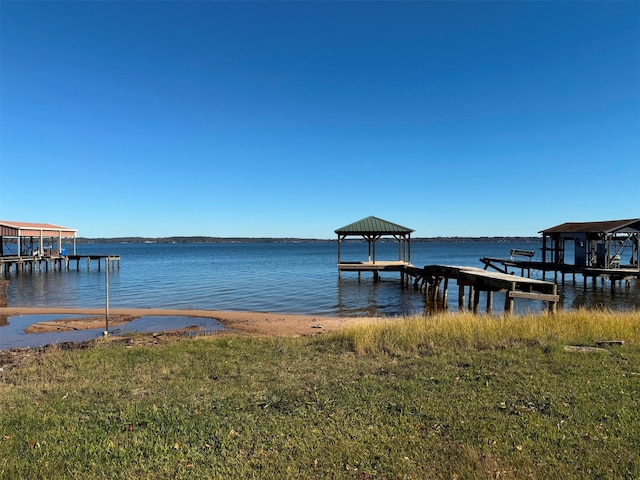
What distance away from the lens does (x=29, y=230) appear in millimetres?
43312

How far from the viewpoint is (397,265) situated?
33000 millimetres

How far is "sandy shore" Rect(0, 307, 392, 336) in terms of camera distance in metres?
14.9

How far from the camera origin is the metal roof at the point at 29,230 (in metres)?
40.0

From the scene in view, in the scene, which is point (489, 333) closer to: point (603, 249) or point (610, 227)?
point (610, 227)

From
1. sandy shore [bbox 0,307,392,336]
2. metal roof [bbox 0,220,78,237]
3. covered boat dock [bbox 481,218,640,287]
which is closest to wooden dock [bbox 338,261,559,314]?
sandy shore [bbox 0,307,392,336]

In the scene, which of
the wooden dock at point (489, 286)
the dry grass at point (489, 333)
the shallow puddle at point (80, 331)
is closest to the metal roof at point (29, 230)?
the shallow puddle at point (80, 331)

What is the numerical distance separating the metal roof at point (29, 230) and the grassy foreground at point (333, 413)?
39.0m

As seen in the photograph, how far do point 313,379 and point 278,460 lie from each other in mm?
2655

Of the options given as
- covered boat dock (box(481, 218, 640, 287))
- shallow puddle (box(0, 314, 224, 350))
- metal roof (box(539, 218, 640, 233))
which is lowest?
shallow puddle (box(0, 314, 224, 350))

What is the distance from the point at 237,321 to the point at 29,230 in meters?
37.3

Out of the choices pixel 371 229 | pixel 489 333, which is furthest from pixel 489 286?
pixel 371 229

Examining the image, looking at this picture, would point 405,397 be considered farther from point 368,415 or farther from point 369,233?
point 369,233

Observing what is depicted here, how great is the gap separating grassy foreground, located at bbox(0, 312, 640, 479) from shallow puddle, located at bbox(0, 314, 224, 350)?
5.01 meters

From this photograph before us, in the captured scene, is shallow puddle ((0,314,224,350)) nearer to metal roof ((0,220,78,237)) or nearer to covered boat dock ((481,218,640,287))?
covered boat dock ((481,218,640,287))
